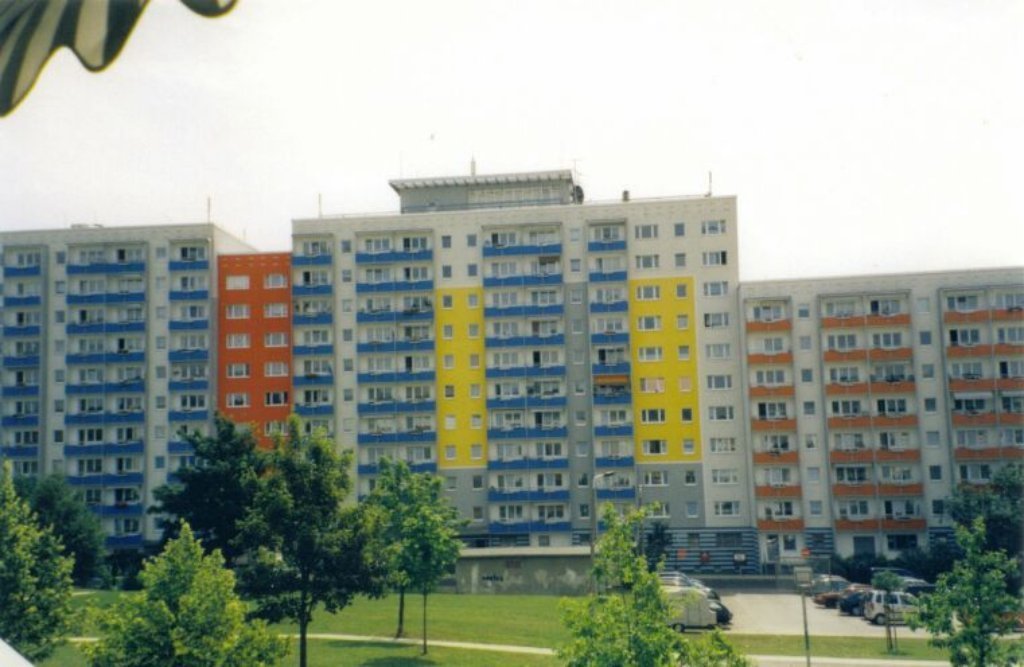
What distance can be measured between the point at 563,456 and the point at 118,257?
82.4ft

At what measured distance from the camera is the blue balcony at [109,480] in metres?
47.1

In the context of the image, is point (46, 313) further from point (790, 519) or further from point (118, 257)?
point (790, 519)

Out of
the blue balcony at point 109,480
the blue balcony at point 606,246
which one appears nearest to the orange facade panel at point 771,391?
the blue balcony at point 606,246

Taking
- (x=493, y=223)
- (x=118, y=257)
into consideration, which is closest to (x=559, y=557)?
(x=493, y=223)

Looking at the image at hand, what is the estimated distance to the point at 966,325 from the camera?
1704 inches

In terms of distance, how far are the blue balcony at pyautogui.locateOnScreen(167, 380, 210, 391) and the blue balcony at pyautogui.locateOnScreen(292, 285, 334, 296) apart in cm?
643

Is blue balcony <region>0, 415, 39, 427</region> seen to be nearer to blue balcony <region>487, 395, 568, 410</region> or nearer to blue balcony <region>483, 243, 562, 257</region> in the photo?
blue balcony <region>487, 395, 568, 410</region>

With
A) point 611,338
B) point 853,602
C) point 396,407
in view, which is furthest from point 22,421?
point 853,602

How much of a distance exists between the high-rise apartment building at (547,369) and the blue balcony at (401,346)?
8.9 inches

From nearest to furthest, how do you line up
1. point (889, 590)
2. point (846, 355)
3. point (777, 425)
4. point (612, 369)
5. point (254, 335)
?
point (889, 590), point (846, 355), point (777, 425), point (612, 369), point (254, 335)

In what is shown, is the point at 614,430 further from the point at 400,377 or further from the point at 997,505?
the point at 997,505

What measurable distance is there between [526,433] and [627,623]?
3514 centimetres

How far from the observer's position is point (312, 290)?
156 ft

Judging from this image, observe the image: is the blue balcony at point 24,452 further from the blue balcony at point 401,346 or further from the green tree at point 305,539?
the green tree at point 305,539
